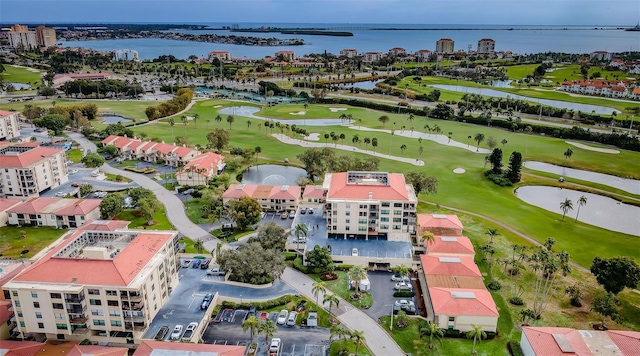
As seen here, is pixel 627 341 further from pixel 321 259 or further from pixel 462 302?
pixel 321 259

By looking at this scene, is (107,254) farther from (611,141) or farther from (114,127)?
(611,141)

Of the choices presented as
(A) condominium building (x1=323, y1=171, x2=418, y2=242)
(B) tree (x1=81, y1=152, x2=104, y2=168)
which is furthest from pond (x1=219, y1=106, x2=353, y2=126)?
(A) condominium building (x1=323, y1=171, x2=418, y2=242)

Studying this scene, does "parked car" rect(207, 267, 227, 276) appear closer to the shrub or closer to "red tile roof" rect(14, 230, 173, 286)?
"red tile roof" rect(14, 230, 173, 286)

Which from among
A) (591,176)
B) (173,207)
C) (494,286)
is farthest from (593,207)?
(173,207)

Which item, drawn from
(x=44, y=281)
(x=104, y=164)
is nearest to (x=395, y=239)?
(x=44, y=281)

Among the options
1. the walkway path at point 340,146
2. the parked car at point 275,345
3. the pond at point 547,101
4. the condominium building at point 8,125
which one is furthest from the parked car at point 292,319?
the pond at point 547,101

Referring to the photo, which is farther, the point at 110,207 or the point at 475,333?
the point at 110,207
